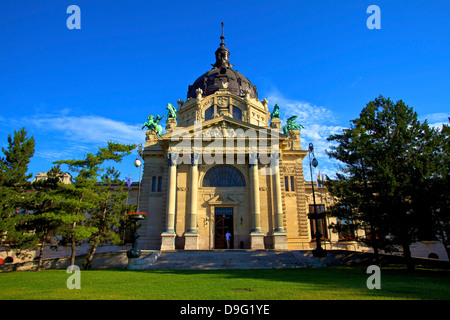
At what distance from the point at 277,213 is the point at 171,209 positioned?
10656mm

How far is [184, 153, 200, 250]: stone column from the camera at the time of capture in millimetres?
28062

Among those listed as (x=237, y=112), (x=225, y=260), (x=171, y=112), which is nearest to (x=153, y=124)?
(x=171, y=112)

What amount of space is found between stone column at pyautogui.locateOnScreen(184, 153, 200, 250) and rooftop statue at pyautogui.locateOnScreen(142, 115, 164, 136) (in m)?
9.37

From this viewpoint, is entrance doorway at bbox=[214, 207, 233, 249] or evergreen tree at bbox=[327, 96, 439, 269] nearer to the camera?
evergreen tree at bbox=[327, 96, 439, 269]

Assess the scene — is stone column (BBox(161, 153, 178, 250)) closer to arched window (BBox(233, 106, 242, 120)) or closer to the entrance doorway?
the entrance doorway

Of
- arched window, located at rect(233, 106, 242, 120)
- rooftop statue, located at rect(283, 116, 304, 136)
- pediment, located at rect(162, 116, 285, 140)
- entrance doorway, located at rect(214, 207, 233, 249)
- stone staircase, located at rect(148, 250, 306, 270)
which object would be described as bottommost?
stone staircase, located at rect(148, 250, 306, 270)

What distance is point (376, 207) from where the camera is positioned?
62.1 ft

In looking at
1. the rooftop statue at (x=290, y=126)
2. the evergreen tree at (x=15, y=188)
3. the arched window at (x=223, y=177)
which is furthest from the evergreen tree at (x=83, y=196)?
the rooftop statue at (x=290, y=126)

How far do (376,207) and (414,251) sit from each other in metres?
22.1

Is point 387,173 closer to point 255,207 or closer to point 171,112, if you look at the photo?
point 255,207

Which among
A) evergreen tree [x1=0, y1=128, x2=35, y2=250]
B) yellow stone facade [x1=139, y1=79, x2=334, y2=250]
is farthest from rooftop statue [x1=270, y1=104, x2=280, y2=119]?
evergreen tree [x1=0, y1=128, x2=35, y2=250]
